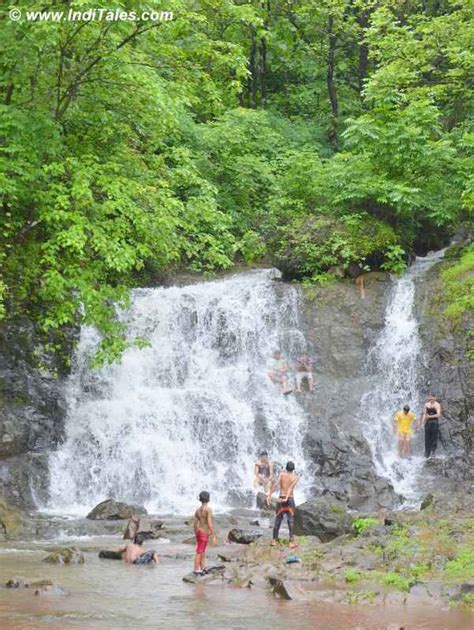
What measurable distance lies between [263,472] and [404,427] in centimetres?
426

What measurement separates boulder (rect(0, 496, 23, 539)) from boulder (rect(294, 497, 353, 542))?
539cm

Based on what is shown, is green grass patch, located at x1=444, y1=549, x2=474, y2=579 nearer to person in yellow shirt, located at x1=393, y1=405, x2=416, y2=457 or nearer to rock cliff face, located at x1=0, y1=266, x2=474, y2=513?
rock cliff face, located at x1=0, y1=266, x2=474, y2=513

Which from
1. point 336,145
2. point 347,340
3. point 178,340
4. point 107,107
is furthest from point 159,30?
point 336,145

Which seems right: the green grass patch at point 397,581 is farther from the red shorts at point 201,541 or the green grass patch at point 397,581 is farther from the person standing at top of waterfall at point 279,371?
the person standing at top of waterfall at point 279,371

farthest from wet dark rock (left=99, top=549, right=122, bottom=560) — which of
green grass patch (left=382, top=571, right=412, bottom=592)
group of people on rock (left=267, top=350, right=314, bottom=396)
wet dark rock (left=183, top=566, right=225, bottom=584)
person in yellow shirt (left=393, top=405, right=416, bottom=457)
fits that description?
person in yellow shirt (left=393, top=405, right=416, bottom=457)

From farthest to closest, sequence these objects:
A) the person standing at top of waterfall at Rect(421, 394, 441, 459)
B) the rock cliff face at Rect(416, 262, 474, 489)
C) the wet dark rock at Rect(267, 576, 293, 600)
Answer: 1. the person standing at top of waterfall at Rect(421, 394, 441, 459)
2. the rock cliff face at Rect(416, 262, 474, 489)
3. the wet dark rock at Rect(267, 576, 293, 600)

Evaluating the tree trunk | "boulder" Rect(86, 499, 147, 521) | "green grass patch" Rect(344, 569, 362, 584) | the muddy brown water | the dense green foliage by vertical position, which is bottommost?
the muddy brown water

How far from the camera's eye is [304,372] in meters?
23.7

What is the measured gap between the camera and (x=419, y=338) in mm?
24141

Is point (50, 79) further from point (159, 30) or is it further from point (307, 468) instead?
point (307, 468)

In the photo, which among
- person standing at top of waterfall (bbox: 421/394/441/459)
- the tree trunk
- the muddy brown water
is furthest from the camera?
the tree trunk

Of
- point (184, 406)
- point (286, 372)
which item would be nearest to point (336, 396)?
point (286, 372)

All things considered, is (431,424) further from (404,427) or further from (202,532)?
(202,532)

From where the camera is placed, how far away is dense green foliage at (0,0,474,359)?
17.8 m
